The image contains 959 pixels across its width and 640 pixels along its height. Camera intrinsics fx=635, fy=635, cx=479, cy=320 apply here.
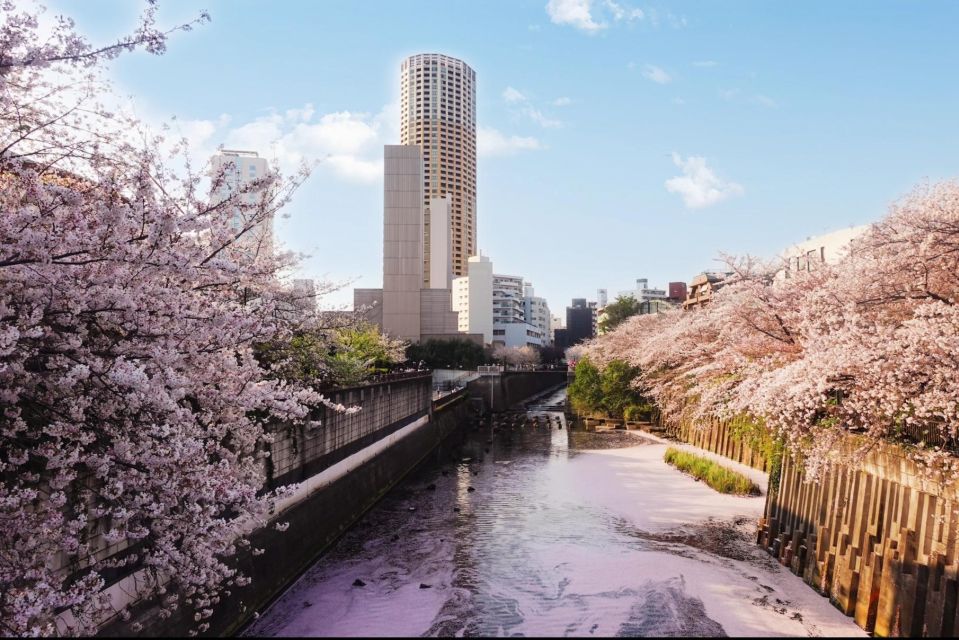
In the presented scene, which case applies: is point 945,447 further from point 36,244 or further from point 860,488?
point 36,244

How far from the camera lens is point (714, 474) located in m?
26.3

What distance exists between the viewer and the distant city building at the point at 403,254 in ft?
294

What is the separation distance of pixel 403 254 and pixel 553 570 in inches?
3049

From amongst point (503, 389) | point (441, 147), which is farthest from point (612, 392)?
point (441, 147)

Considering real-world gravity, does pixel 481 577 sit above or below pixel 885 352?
below

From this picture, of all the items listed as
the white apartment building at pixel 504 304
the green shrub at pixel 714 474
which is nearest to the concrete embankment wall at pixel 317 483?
the green shrub at pixel 714 474

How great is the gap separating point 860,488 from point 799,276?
765cm

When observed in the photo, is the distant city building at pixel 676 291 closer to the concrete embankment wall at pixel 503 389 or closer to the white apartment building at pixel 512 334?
the concrete embankment wall at pixel 503 389

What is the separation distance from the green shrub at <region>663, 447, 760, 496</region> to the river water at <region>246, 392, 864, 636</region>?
628 millimetres

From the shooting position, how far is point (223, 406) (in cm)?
854

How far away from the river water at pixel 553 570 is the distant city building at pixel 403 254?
212 feet

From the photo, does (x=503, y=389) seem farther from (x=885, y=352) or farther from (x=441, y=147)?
(x=441, y=147)

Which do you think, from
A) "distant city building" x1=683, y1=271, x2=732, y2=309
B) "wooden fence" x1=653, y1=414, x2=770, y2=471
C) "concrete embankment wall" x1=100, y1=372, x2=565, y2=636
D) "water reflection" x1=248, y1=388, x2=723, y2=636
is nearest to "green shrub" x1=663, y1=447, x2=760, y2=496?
"wooden fence" x1=653, y1=414, x2=770, y2=471

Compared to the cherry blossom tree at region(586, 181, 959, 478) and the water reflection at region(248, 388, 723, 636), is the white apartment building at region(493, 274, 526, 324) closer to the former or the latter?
the water reflection at region(248, 388, 723, 636)
